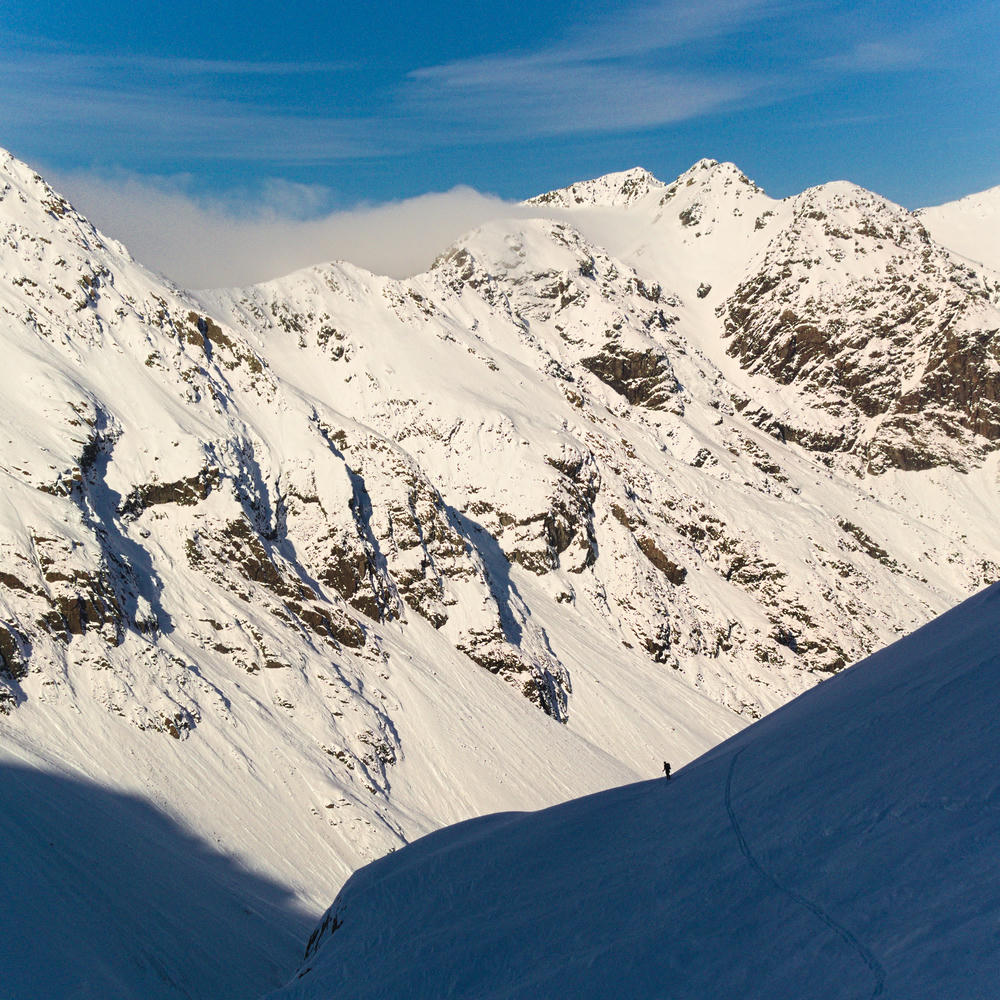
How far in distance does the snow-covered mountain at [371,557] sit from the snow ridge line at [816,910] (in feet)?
80.7

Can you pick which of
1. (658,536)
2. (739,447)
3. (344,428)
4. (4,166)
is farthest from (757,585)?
(4,166)

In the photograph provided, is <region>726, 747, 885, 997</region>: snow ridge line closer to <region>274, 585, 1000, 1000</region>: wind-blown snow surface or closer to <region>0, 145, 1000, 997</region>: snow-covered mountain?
<region>274, 585, 1000, 1000</region>: wind-blown snow surface

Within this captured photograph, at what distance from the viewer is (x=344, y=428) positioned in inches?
4082

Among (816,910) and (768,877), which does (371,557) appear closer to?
(768,877)

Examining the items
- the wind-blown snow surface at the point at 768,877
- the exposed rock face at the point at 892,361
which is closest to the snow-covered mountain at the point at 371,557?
the exposed rock face at the point at 892,361

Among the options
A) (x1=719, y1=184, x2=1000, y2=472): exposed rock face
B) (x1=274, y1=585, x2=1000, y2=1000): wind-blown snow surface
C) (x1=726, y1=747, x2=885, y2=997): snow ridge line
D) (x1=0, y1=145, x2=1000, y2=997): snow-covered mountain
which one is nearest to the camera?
(x1=726, y1=747, x2=885, y2=997): snow ridge line

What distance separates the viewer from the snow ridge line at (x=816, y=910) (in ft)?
28.6

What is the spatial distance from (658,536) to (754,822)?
357ft

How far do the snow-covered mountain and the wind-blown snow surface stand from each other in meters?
18.6

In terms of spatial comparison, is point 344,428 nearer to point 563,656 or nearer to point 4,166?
point 563,656

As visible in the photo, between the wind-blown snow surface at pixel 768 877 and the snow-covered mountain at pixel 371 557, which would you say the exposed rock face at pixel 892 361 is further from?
the wind-blown snow surface at pixel 768 877

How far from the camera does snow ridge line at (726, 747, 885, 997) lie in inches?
343

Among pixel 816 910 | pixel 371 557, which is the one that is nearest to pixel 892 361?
pixel 371 557

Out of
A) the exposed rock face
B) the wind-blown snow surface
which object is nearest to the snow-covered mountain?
the exposed rock face
